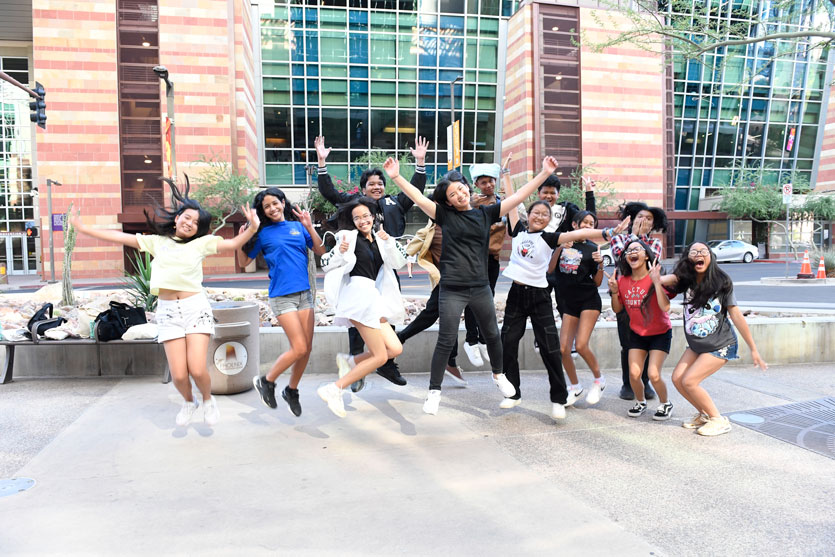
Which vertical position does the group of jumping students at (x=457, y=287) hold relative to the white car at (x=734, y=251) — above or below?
above

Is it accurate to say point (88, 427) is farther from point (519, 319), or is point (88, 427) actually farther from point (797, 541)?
point (797, 541)

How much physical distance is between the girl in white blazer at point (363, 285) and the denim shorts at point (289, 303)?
29 cm

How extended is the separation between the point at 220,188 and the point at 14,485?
2781 centimetres

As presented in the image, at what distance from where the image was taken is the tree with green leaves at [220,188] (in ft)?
98.3

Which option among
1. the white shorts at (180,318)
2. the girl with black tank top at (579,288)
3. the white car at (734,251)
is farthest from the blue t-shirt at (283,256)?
the white car at (734,251)

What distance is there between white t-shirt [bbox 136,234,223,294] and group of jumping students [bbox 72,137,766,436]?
0.4 inches

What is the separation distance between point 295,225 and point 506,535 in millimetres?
3187

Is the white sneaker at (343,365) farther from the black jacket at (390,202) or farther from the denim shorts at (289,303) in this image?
the black jacket at (390,202)

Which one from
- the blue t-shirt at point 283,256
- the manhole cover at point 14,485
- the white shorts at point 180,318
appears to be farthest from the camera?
the blue t-shirt at point 283,256

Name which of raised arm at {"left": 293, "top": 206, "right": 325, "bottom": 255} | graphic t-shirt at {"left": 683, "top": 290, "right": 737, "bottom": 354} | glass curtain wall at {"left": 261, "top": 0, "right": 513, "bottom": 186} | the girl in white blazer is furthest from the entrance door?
graphic t-shirt at {"left": 683, "top": 290, "right": 737, "bottom": 354}

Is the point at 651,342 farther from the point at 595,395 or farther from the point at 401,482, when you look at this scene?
the point at 401,482

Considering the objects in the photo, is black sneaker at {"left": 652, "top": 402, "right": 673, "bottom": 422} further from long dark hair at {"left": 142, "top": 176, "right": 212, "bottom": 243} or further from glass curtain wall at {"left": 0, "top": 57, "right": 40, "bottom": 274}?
glass curtain wall at {"left": 0, "top": 57, "right": 40, "bottom": 274}

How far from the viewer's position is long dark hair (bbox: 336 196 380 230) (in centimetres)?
490

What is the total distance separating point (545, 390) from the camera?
20.6 ft
